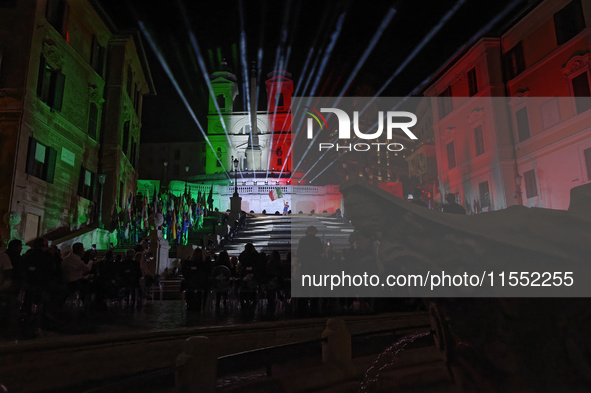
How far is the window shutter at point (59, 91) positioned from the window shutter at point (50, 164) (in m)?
2.12

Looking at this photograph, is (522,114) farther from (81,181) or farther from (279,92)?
(279,92)

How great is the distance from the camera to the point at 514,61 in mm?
23766

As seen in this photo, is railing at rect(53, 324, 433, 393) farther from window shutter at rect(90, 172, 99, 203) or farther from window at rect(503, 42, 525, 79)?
window at rect(503, 42, 525, 79)

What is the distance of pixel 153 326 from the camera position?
→ 5.96 meters

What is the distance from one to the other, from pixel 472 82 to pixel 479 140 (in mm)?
4172

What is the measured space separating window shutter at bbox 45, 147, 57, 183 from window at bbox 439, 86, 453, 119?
25588 mm

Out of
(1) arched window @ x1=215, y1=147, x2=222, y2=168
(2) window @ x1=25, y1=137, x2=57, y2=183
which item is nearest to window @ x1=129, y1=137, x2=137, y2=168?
(2) window @ x1=25, y1=137, x2=57, y2=183

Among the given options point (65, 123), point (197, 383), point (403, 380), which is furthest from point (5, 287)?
point (65, 123)

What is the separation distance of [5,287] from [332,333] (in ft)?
17.4

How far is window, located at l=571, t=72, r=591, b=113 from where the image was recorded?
1852cm

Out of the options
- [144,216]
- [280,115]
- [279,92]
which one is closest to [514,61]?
[144,216]

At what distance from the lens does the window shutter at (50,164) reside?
59.1 ft

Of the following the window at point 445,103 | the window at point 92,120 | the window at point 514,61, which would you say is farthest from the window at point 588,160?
the window at point 92,120

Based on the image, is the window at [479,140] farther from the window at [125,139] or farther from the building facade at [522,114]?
the window at [125,139]
